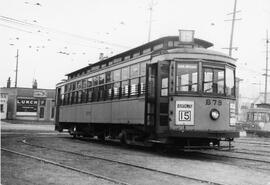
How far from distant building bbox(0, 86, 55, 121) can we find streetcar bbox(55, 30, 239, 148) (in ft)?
136

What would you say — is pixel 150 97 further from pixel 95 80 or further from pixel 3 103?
pixel 3 103

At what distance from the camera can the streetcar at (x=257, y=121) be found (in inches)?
1309

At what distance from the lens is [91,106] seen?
54.3 ft

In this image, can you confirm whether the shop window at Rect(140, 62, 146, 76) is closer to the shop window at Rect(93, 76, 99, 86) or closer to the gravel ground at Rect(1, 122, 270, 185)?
the gravel ground at Rect(1, 122, 270, 185)

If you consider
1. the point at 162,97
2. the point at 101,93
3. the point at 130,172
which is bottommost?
the point at 130,172

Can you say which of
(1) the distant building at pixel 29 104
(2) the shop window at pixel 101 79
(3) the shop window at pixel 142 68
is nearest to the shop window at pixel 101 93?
(2) the shop window at pixel 101 79

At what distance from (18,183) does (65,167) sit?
1.95 metres

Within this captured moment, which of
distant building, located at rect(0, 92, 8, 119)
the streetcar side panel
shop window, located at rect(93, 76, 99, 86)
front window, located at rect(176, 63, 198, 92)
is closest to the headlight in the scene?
front window, located at rect(176, 63, 198, 92)

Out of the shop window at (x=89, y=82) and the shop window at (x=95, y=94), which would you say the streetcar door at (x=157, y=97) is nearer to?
the shop window at (x=95, y=94)

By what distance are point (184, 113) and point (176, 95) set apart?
1.79ft

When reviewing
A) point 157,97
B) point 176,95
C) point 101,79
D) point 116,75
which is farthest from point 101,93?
point 176,95

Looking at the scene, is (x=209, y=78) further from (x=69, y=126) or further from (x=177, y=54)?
(x=69, y=126)

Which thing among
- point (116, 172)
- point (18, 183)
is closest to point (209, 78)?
point (116, 172)

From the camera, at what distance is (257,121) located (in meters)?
34.2
